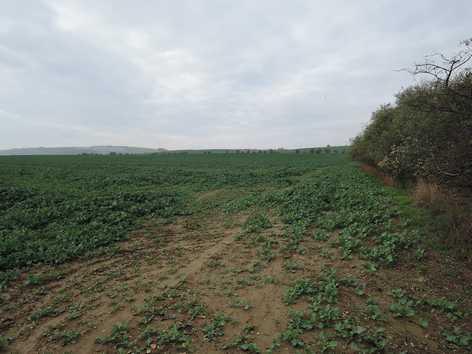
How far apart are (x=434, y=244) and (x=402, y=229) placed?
2.63 feet

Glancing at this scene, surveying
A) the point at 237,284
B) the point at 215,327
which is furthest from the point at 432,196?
the point at 215,327

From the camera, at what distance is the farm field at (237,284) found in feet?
10.5

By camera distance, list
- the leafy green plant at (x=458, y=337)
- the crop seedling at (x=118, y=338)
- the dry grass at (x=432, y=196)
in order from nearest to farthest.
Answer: the leafy green plant at (x=458, y=337) < the crop seedling at (x=118, y=338) < the dry grass at (x=432, y=196)

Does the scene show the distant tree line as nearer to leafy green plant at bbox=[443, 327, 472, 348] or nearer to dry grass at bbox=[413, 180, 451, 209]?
dry grass at bbox=[413, 180, 451, 209]

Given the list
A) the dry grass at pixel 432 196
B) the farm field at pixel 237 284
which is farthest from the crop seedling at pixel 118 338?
the dry grass at pixel 432 196

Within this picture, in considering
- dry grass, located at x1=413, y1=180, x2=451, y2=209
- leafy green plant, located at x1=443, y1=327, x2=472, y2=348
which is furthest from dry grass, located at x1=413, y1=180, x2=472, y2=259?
leafy green plant, located at x1=443, y1=327, x2=472, y2=348

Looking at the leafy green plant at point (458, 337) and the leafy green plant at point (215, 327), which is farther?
the leafy green plant at point (215, 327)

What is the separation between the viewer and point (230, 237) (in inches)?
277

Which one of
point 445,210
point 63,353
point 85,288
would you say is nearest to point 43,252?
point 85,288

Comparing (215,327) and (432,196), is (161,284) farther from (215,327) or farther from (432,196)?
(432,196)

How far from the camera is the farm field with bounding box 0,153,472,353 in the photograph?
3199 millimetres

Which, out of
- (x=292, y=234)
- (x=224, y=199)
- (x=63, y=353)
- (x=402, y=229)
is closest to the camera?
(x=63, y=353)

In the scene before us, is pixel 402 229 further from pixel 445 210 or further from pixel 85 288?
pixel 85 288

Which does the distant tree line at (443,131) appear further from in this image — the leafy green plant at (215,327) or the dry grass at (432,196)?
the leafy green plant at (215,327)
